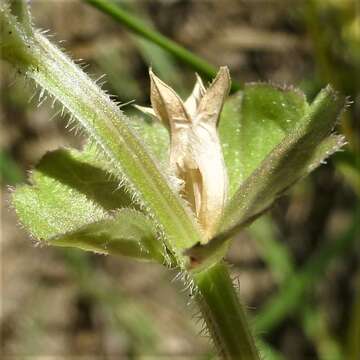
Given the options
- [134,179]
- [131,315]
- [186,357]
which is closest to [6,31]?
[134,179]

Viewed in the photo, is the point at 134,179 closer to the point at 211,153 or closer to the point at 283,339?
the point at 211,153

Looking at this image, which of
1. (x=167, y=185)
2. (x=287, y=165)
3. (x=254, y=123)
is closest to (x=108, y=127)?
(x=167, y=185)

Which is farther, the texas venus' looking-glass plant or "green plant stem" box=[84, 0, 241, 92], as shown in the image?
"green plant stem" box=[84, 0, 241, 92]

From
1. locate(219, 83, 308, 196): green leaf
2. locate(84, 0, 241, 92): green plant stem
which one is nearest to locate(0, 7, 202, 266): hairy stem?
locate(219, 83, 308, 196): green leaf

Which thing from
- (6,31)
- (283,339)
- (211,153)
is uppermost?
(6,31)

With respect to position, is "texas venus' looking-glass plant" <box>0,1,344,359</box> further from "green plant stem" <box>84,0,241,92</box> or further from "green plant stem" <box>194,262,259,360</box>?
"green plant stem" <box>84,0,241,92</box>

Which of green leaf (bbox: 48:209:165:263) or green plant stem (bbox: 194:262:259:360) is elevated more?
green leaf (bbox: 48:209:165:263)

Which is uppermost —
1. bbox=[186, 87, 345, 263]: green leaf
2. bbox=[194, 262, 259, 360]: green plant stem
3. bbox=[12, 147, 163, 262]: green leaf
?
bbox=[186, 87, 345, 263]: green leaf

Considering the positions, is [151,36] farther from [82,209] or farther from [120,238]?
[120,238]
